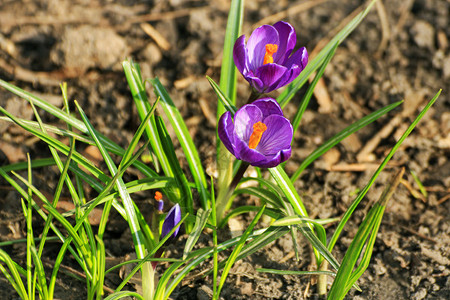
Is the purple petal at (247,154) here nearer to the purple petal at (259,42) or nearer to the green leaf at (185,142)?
the purple petal at (259,42)

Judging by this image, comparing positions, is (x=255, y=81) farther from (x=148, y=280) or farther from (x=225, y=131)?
(x=148, y=280)

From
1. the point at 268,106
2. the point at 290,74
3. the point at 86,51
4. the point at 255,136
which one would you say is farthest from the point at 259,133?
the point at 86,51

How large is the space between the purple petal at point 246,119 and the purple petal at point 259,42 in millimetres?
237

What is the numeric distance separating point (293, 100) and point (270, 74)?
1275 mm

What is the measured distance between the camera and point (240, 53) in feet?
5.91

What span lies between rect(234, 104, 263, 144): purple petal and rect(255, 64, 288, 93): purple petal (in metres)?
0.10

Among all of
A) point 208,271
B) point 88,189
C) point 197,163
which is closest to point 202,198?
point 197,163

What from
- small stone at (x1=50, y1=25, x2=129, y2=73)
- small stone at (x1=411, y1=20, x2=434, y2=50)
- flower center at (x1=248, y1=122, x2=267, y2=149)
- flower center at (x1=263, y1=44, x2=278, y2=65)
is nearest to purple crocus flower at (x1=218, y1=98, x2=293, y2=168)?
flower center at (x1=248, y1=122, x2=267, y2=149)

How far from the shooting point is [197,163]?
2.20 metres

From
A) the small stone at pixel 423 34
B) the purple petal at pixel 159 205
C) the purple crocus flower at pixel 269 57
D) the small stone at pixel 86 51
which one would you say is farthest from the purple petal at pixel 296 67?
the small stone at pixel 423 34

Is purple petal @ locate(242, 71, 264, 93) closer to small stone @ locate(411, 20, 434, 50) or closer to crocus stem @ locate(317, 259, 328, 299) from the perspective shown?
crocus stem @ locate(317, 259, 328, 299)

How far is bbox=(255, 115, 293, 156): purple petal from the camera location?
1.76m

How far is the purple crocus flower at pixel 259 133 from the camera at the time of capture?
5.49 feet

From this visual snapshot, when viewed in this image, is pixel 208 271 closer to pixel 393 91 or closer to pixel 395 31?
pixel 393 91
